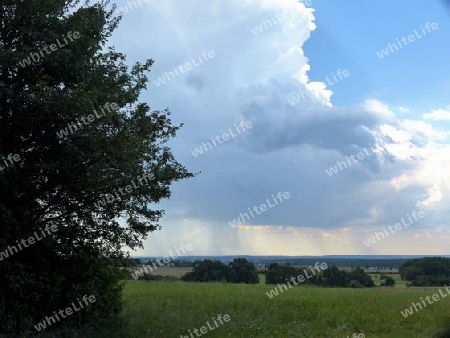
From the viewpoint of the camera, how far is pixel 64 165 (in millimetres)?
12430

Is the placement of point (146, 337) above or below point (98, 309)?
below

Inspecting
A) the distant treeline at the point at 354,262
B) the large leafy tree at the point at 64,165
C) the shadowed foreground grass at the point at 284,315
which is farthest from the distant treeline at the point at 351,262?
the large leafy tree at the point at 64,165

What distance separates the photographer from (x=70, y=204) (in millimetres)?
14047

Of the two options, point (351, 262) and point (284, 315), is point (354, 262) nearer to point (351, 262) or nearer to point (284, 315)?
point (351, 262)

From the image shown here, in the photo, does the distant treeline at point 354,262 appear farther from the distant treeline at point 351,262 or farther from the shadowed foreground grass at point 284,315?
the shadowed foreground grass at point 284,315

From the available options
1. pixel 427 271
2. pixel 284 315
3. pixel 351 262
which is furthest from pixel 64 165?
pixel 351 262

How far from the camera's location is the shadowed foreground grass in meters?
14.9

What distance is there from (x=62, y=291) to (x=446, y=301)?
1397 cm

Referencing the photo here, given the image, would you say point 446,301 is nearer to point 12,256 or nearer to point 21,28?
point 12,256

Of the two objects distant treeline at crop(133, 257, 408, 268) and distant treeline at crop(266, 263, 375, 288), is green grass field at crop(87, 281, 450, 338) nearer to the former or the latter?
distant treeline at crop(133, 257, 408, 268)

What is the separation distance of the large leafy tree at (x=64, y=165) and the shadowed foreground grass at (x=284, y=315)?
211 cm

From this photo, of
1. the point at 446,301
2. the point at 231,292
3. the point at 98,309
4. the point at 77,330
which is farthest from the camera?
the point at 231,292

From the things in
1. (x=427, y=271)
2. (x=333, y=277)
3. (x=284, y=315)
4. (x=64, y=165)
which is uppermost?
(x=64, y=165)

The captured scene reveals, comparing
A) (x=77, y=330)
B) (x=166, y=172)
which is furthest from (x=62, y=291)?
(x=166, y=172)
